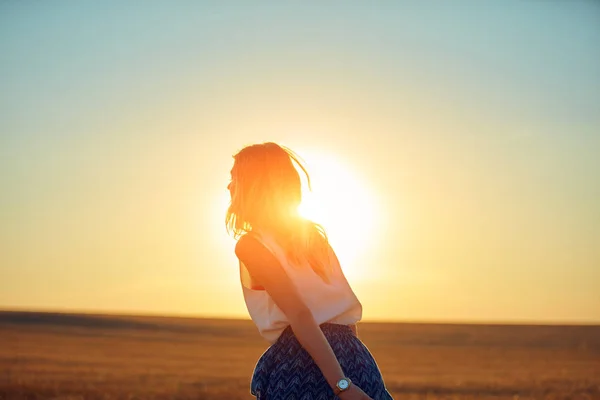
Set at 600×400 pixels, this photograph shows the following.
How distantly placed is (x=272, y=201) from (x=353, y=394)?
0.74m

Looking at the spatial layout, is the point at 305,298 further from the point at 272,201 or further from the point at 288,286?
the point at 272,201

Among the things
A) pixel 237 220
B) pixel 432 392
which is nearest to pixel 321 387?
pixel 237 220

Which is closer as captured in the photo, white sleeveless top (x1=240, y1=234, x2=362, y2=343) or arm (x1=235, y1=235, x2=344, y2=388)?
arm (x1=235, y1=235, x2=344, y2=388)

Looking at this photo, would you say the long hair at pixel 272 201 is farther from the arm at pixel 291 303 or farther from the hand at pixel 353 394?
the hand at pixel 353 394

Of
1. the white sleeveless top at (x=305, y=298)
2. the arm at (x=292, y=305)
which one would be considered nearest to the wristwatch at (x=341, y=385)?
the arm at (x=292, y=305)

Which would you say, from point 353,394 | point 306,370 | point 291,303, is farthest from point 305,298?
point 353,394

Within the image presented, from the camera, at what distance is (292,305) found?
3477 mm

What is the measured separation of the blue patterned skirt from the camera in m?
3.53

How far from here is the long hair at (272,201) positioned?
3.61 m

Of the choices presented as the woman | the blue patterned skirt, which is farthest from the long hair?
the blue patterned skirt

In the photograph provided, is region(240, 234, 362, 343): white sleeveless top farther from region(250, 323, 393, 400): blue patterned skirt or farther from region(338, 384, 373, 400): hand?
region(338, 384, 373, 400): hand

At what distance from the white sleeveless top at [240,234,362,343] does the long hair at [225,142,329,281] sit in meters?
0.04

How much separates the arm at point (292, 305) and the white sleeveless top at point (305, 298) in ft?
0.13

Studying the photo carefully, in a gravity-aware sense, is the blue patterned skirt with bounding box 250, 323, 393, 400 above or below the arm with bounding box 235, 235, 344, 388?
below
